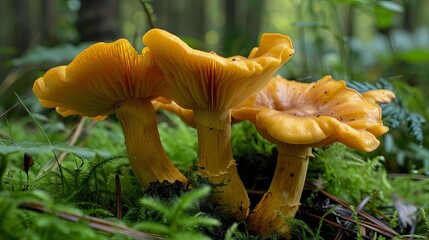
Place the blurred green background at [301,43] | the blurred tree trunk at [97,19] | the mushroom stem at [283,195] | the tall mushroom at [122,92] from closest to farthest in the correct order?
the tall mushroom at [122,92]
the mushroom stem at [283,195]
the blurred green background at [301,43]
the blurred tree trunk at [97,19]

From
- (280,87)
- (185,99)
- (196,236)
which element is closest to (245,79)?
(185,99)

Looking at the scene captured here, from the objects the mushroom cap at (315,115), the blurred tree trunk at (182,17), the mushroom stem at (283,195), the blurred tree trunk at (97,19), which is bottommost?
the mushroom stem at (283,195)

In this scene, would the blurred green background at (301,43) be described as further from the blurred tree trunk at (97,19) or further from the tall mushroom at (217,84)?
the tall mushroom at (217,84)

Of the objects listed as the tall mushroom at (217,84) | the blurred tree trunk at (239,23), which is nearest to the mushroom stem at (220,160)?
the tall mushroom at (217,84)

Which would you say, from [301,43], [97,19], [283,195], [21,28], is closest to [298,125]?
[283,195]

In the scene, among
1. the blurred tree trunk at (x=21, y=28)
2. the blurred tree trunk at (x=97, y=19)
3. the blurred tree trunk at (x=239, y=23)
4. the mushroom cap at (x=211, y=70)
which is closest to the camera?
the mushroom cap at (x=211, y=70)

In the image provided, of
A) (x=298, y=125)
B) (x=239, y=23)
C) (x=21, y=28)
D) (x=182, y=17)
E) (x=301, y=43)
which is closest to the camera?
(x=298, y=125)

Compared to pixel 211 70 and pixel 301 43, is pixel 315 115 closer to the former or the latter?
pixel 211 70
